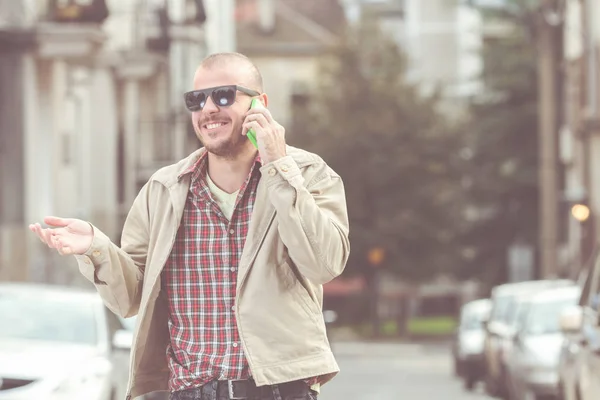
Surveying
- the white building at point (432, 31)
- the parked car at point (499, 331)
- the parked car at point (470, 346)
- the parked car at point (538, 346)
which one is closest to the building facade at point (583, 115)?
the parked car at point (470, 346)

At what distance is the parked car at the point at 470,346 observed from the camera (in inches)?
1077

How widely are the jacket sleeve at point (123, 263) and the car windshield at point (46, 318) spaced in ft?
22.7

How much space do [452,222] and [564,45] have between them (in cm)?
1097

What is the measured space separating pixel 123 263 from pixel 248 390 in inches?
22.5

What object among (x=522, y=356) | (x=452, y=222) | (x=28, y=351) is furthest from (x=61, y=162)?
(x=452, y=222)

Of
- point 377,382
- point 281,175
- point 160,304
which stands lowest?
point 377,382

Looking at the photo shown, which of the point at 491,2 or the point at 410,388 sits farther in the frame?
the point at 491,2

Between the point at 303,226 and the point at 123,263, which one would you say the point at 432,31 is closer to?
the point at 123,263

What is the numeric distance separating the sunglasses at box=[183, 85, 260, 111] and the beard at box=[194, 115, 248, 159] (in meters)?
0.06

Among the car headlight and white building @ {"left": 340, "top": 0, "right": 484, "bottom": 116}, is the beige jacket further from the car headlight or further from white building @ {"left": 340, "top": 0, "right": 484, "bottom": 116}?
white building @ {"left": 340, "top": 0, "right": 484, "bottom": 116}

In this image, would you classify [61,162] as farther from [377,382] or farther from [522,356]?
[522,356]

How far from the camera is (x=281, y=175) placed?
4.71 meters

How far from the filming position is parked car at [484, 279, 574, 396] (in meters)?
20.5

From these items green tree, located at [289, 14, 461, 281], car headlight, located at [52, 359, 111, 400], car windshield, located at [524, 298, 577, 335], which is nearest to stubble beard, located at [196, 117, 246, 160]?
car headlight, located at [52, 359, 111, 400]
